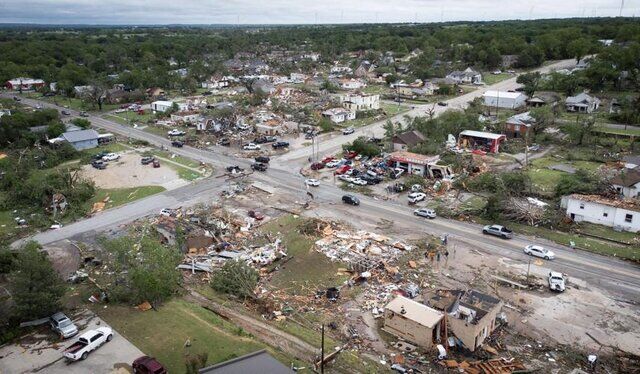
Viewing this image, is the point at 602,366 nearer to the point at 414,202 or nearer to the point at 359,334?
the point at 359,334

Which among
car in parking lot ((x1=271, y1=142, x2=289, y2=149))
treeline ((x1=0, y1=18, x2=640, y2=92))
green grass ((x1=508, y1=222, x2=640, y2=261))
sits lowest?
green grass ((x1=508, y1=222, x2=640, y2=261))

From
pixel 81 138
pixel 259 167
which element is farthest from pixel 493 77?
pixel 81 138

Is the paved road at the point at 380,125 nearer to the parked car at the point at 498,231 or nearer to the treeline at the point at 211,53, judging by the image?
the treeline at the point at 211,53

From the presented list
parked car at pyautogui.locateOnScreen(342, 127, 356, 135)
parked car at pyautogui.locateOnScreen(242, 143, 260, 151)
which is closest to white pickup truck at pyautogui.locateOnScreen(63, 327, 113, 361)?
parked car at pyautogui.locateOnScreen(242, 143, 260, 151)

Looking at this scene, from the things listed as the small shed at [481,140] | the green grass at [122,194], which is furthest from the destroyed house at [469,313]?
the small shed at [481,140]

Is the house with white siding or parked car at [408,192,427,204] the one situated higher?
the house with white siding

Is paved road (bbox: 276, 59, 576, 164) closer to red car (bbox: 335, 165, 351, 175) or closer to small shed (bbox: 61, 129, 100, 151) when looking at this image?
red car (bbox: 335, 165, 351, 175)
